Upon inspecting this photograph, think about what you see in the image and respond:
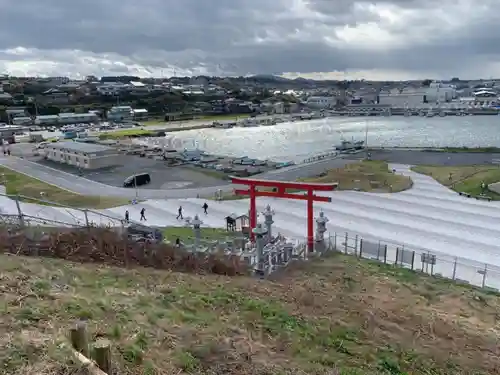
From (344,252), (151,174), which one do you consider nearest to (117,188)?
(151,174)

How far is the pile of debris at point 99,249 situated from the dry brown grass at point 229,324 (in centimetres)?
89

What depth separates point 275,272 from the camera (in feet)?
39.0

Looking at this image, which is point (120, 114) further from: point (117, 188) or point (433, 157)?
point (433, 157)

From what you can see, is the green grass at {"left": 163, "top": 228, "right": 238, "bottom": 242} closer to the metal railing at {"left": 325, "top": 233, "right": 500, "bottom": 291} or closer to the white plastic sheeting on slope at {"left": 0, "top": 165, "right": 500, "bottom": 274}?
the white plastic sheeting on slope at {"left": 0, "top": 165, "right": 500, "bottom": 274}

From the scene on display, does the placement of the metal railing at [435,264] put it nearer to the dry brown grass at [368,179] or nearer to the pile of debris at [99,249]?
the pile of debris at [99,249]

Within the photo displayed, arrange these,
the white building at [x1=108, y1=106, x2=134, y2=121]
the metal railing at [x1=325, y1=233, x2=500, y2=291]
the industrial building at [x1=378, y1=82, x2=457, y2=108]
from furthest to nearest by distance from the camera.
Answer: the industrial building at [x1=378, y1=82, x2=457, y2=108] < the white building at [x1=108, y1=106, x2=134, y2=121] < the metal railing at [x1=325, y1=233, x2=500, y2=291]

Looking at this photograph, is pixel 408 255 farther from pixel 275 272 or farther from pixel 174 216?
pixel 174 216

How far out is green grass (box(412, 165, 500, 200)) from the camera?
92.3 feet

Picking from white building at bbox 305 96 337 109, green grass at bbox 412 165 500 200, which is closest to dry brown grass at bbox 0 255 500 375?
green grass at bbox 412 165 500 200

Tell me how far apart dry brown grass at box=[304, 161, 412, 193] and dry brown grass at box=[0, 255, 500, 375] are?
19435 millimetres

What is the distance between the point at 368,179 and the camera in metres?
32.0

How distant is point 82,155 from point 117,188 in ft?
36.0

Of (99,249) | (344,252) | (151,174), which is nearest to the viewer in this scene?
(99,249)

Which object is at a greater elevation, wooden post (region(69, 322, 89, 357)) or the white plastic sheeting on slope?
wooden post (region(69, 322, 89, 357))
